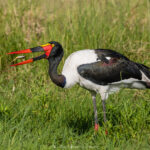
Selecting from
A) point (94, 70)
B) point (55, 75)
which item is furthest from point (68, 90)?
point (94, 70)

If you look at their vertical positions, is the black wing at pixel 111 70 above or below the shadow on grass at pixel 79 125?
above

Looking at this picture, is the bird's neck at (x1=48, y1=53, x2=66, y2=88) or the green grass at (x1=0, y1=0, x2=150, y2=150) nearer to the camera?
the green grass at (x1=0, y1=0, x2=150, y2=150)

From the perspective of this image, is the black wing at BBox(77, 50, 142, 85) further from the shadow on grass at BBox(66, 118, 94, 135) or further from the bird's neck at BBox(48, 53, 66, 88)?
the shadow on grass at BBox(66, 118, 94, 135)

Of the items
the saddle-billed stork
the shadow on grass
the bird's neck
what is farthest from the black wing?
the shadow on grass

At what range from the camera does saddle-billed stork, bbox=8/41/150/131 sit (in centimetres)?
439

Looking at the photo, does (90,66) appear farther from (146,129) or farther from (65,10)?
(65,10)

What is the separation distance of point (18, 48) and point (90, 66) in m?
1.87

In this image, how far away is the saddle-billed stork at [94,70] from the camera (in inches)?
173

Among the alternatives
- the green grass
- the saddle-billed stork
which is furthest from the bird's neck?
the green grass

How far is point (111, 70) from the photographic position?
4.50 metres

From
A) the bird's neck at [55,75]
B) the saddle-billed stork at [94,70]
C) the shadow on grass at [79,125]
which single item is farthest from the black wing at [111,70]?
the shadow on grass at [79,125]

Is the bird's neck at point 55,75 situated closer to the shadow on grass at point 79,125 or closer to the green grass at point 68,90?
the green grass at point 68,90

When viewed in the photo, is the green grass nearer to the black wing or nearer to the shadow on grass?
the shadow on grass

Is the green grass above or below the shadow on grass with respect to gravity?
above
